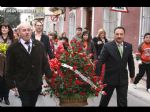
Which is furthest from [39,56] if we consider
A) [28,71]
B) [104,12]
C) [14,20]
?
[14,20]

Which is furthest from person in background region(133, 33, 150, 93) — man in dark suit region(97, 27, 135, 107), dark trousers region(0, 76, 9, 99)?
dark trousers region(0, 76, 9, 99)

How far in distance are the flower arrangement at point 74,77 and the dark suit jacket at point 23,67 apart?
0.70 m

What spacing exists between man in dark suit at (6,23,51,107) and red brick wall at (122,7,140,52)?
37.8 ft

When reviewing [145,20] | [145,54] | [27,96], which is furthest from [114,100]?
[145,20]

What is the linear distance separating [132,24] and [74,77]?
11246 millimetres

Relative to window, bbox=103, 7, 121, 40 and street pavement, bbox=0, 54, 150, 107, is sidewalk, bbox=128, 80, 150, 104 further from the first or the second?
window, bbox=103, 7, 121, 40

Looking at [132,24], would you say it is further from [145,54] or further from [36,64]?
Answer: [36,64]

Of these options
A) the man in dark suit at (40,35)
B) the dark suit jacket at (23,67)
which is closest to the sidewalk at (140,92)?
the man in dark suit at (40,35)

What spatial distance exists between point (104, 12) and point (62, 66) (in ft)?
52.2

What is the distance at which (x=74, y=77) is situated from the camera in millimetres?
6730

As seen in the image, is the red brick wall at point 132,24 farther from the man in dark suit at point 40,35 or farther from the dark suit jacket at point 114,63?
the dark suit jacket at point 114,63

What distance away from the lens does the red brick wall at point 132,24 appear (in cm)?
1706

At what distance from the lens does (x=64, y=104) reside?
21.7 feet
